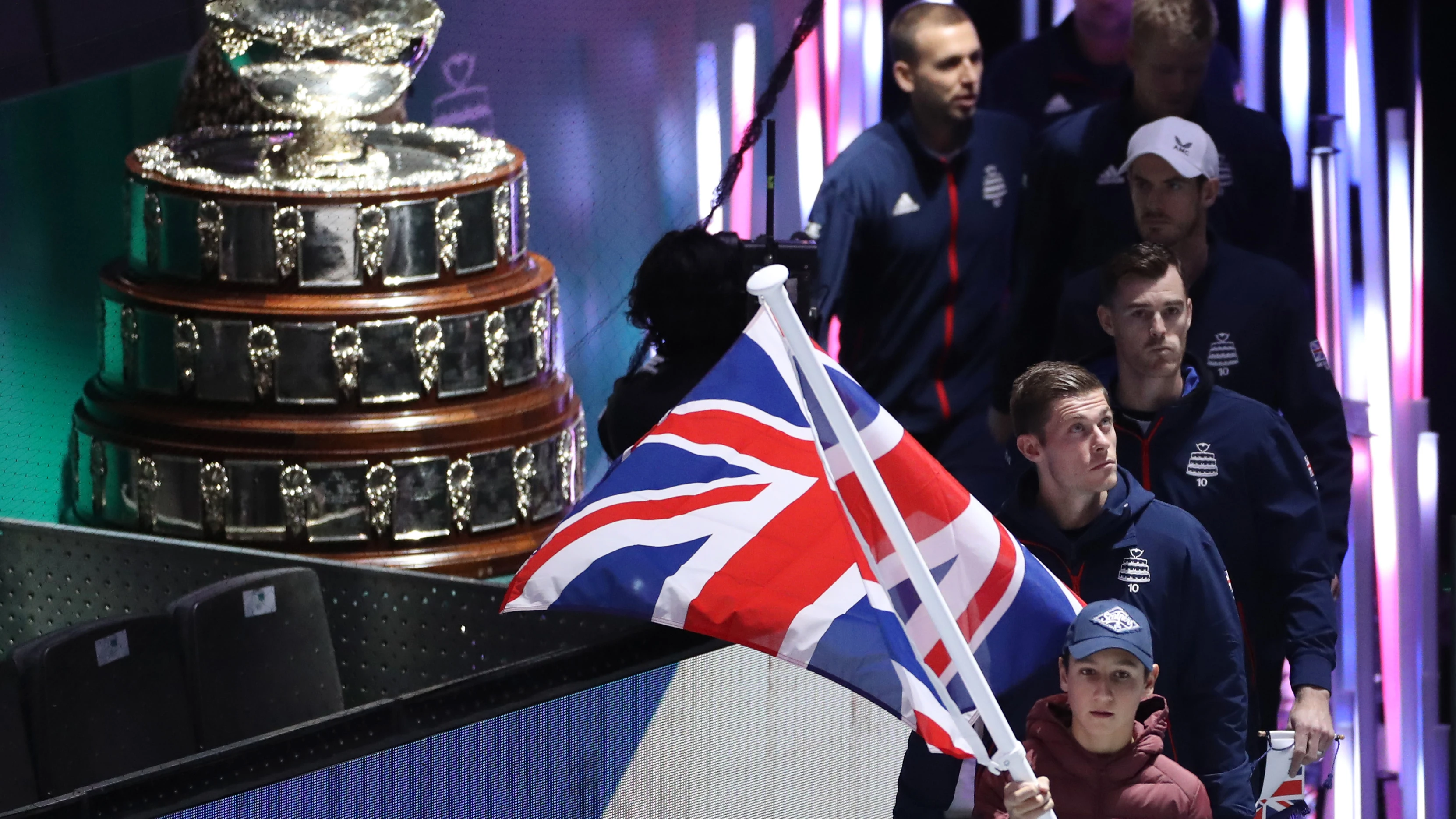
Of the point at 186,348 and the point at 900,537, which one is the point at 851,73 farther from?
the point at 900,537

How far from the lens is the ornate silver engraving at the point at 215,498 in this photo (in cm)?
454

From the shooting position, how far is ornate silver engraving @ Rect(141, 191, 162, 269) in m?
4.54

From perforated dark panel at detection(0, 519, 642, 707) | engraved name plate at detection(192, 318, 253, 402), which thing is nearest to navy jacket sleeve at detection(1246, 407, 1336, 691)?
perforated dark panel at detection(0, 519, 642, 707)

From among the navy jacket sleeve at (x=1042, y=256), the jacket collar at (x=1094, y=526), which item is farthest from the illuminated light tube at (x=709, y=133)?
the jacket collar at (x=1094, y=526)

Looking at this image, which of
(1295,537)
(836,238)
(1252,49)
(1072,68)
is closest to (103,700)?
(1295,537)

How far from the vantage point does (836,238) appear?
5375mm

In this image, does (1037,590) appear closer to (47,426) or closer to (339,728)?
(339,728)

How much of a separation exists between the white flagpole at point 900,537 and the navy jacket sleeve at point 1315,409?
1.82 metres

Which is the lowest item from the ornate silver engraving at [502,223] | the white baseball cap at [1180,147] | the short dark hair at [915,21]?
the ornate silver engraving at [502,223]

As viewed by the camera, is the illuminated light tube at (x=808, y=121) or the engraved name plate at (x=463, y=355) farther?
the illuminated light tube at (x=808, y=121)

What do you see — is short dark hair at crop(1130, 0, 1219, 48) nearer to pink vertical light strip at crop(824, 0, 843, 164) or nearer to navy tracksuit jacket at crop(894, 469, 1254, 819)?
pink vertical light strip at crop(824, 0, 843, 164)

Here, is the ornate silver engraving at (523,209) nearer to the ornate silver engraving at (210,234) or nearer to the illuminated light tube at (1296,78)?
the ornate silver engraving at (210,234)

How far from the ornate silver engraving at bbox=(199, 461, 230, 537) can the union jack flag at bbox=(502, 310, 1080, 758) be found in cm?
202

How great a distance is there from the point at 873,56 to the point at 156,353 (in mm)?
2163
